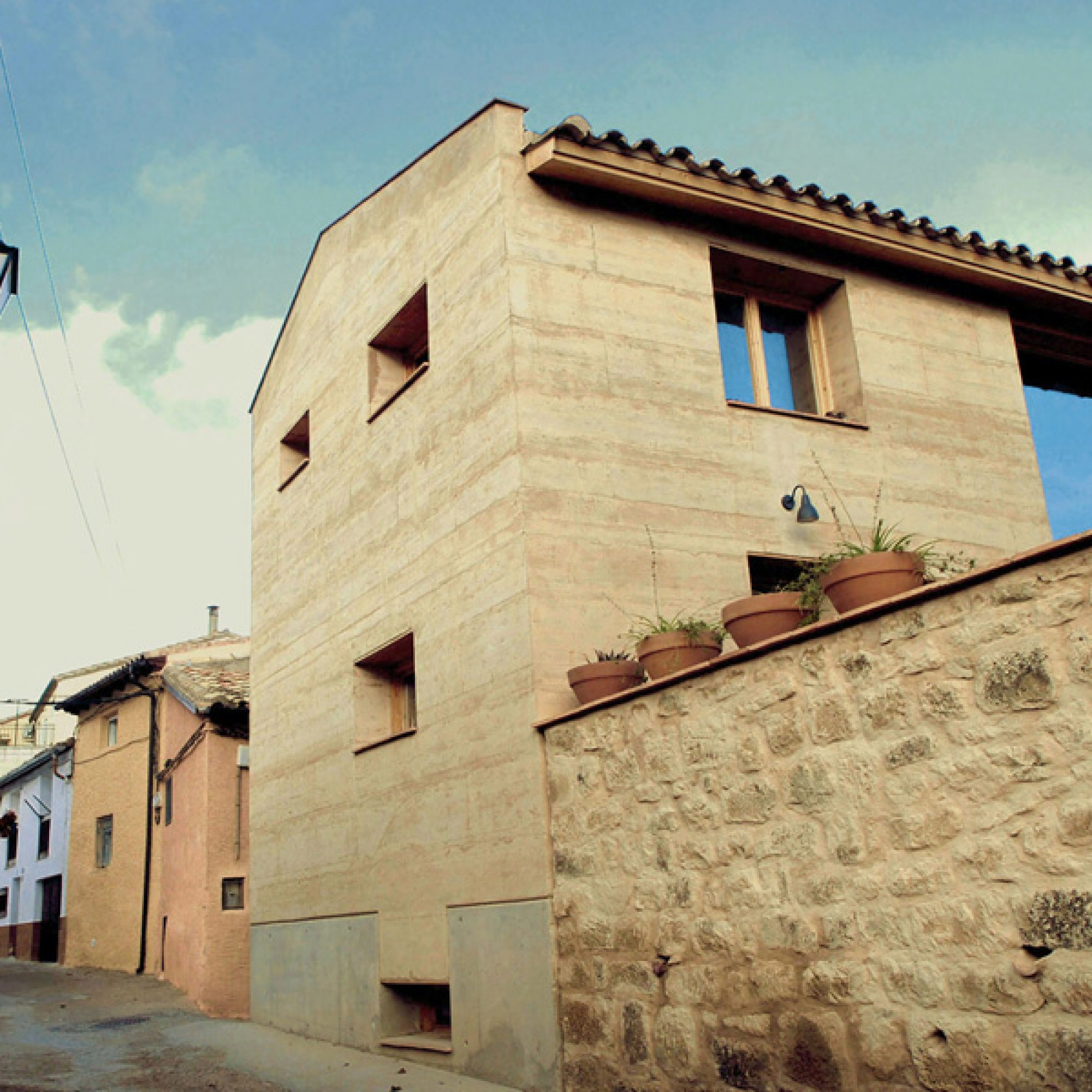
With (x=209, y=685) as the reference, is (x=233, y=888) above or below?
below

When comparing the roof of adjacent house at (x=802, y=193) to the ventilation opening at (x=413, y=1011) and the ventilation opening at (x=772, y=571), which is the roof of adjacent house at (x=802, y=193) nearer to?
the ventilation opening at (x=772, y=571)

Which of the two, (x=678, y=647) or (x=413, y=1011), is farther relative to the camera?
(x=413, y=1011)

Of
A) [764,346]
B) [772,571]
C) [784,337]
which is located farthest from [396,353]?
[772,571]

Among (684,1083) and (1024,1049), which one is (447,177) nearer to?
(684,1083)

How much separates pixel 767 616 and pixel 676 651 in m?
0.64

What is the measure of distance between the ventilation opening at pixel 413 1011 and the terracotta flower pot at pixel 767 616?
3920mm

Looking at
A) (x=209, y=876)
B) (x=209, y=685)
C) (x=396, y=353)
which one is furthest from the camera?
(x=209, y=685)

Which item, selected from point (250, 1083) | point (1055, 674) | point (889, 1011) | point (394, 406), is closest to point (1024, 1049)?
point (889, 1011)

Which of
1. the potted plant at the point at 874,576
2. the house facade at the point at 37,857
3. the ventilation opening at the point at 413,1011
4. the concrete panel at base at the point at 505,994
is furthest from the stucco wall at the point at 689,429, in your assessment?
the house facade at the point at 37,857

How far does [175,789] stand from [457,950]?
10341 millimetres

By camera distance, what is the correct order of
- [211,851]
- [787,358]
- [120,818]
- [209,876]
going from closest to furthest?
[787,358] → [209,876] → [211,851] → [120,818]

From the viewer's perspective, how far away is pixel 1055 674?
13.0 feet

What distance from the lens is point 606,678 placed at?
652cm

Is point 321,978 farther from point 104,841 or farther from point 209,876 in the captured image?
point 104,841
